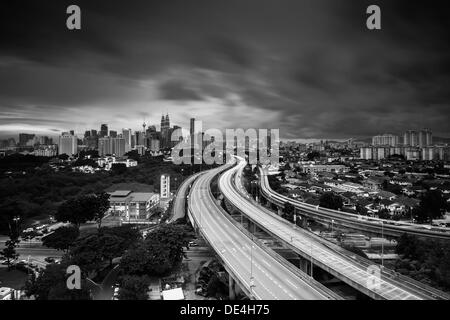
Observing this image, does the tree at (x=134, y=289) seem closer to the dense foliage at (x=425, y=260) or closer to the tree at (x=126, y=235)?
the tree at (x=126, y=235)

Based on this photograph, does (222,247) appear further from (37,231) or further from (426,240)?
(37,231)

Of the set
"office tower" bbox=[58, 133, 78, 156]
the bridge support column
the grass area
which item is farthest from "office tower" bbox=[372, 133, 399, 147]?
the grass area

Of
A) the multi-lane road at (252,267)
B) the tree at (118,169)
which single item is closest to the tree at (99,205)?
the multi-lane road at (252,267)

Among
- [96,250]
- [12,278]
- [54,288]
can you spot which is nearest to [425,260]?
[96,250]

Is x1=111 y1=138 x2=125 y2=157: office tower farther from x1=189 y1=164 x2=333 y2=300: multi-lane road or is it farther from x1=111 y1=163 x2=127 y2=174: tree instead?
x1=189 y1=164 x2=333 y2=300: multi-lane road
